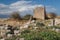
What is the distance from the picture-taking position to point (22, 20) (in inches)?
1186

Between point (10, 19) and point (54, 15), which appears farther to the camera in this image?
point (54, 15)

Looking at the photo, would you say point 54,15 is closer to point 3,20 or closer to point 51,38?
point 3,20

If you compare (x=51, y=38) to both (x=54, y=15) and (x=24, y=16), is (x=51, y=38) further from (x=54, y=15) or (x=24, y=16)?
(x=54, y=15)

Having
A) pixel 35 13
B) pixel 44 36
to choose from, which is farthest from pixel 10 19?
pixel 44 36

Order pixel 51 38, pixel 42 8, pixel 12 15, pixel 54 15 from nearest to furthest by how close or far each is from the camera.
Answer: pixel 51 38 < pixel 42 8 < pixel 12 15 < pixel 54 15

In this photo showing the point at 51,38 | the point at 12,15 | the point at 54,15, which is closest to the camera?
the point at 51,38

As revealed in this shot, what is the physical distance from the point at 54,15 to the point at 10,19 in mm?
6397

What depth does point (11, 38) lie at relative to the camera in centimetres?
1327

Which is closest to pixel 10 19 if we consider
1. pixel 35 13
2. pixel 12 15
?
pixel 12 15

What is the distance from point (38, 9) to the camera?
2997 centimetres

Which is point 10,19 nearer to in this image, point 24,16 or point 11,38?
point 24,16

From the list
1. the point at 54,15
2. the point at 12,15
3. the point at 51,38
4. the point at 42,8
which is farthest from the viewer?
the point at 54,15

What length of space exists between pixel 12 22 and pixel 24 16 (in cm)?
239

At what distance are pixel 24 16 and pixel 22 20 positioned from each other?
1.49 m
